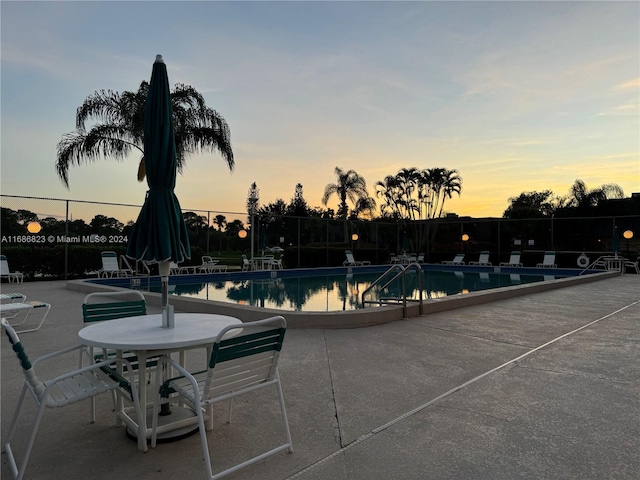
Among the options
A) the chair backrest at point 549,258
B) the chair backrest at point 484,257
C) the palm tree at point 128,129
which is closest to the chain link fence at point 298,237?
the chair backrest at point 484,257

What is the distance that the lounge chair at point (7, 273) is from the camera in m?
10.1

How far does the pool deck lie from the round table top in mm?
600

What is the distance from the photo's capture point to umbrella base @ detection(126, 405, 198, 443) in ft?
7.66

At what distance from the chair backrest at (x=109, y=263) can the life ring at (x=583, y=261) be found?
17646mm

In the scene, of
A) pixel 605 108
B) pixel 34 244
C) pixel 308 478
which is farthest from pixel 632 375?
pixel 34 244

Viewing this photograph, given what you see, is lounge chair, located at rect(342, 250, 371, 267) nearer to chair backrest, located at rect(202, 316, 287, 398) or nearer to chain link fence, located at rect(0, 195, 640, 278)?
chain link fence, located at rect(0, 195, 640, 278)

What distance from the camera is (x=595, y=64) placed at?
11.3m

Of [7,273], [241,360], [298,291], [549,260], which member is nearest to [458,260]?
[549,260]

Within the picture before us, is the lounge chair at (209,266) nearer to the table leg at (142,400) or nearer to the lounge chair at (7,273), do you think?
the lounge chair at (7,273)

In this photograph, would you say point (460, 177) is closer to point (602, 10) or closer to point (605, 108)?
point (605, 108)

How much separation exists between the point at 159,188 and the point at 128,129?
11637mm

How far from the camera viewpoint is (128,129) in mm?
12703

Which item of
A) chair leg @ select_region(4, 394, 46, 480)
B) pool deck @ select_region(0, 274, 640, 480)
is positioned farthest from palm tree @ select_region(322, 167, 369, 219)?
chair leg @ select_region(4, 394, 46, 480)

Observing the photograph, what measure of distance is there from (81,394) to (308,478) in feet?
3.99
